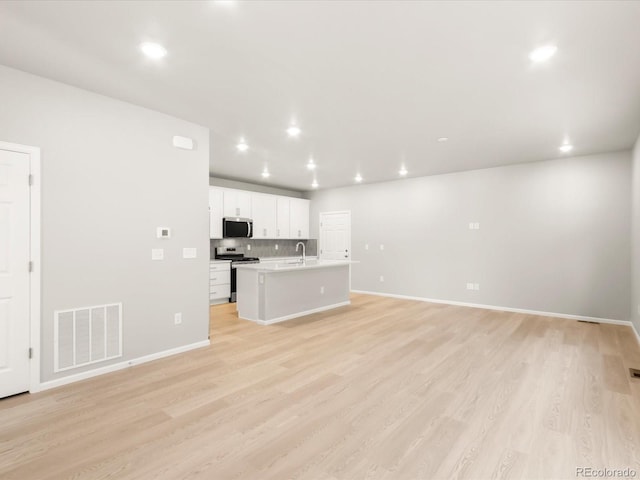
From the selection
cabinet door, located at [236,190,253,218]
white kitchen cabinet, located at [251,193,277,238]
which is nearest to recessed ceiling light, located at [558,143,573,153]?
white kitchen cabinet, located at [251,193,277,238]

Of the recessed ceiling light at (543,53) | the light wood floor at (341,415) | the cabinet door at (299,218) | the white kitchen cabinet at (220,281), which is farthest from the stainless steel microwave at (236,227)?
the recessed ceiling light at (543,53)

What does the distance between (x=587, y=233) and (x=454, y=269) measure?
89.3 inches

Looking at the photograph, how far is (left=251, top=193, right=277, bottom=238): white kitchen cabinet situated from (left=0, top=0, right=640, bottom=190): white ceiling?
3.44m

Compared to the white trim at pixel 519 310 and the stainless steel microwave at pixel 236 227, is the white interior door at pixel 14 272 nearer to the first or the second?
the stainless steel microwave at pixel 236 227

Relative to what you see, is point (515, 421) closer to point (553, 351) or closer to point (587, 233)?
point (553, 351)

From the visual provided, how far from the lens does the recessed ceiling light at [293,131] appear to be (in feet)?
14.2

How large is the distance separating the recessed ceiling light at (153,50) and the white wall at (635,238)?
5798 millimetres

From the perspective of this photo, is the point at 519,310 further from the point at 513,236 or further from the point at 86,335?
the point at 86,335

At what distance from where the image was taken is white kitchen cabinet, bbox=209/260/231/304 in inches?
268

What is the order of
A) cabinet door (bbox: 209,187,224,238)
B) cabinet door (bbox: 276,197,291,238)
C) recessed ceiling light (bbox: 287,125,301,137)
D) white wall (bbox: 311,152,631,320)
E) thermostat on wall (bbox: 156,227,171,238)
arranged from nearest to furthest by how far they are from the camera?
thermostat on wall (bbox: 156,227,171,238), recessed ceiling light (bbox: 287,125,301,137), white wall (bbox: 311,152,631,320), cabinet door (bbox: 209,187,224,238), cabinet door (bbox: 276,197,291,238)

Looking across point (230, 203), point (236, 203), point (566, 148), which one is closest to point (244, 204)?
point (236, 203)

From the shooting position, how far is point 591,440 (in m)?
2.20

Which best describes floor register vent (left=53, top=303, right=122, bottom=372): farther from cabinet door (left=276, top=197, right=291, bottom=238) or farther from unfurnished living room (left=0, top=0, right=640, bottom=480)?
cabinet door (left=276, top=197, right=291, bottom=238)

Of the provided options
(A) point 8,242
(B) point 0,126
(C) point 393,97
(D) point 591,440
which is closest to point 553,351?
(D) point 591,440
